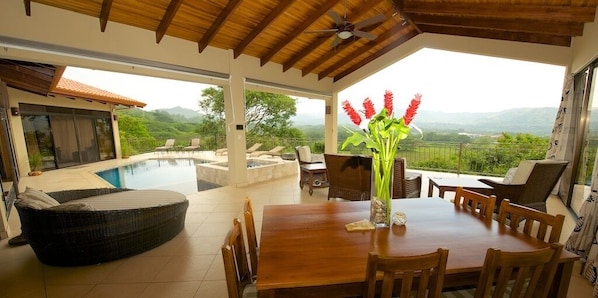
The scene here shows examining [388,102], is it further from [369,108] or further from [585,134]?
[585,134]

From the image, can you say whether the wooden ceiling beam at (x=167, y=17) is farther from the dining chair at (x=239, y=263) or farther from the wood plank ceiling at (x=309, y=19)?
the dining chair at (x=239, y=263)

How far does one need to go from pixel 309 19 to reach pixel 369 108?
11.2 feet

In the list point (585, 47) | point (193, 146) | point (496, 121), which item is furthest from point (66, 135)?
point (496, 121)

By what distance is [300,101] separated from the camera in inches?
424

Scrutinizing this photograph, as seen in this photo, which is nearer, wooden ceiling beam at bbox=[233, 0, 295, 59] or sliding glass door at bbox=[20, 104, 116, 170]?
wooden ceiling beam at bbox=[233, 0, 295, 59]

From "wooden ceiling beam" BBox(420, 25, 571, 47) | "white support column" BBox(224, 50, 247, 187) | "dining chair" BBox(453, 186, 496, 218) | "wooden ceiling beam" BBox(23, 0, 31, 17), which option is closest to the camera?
"dining chair" BBox(453, 186, 496, 218)

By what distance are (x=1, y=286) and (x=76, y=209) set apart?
0.76 meters

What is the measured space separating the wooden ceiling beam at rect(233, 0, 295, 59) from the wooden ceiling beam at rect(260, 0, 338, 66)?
63 cm

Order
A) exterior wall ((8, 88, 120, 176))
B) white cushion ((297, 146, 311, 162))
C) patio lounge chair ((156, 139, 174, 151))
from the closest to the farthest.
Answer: white cushion ((297, 146, 311, 162)), exterior wall ((8, 88, 120, 176)), patio lounge chair ((156, 139, 174, 151))

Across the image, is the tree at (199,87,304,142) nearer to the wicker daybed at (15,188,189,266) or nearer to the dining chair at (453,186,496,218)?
the wicker daybed at (15,188,189,266)

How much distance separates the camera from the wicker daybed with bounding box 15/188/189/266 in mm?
2104

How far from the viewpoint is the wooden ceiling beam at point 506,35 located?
3860 mm

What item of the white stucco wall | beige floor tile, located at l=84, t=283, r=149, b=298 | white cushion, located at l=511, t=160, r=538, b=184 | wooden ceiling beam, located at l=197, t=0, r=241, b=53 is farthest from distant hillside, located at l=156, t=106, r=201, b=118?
the white stucco wall

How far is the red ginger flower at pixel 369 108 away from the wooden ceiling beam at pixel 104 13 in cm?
350
